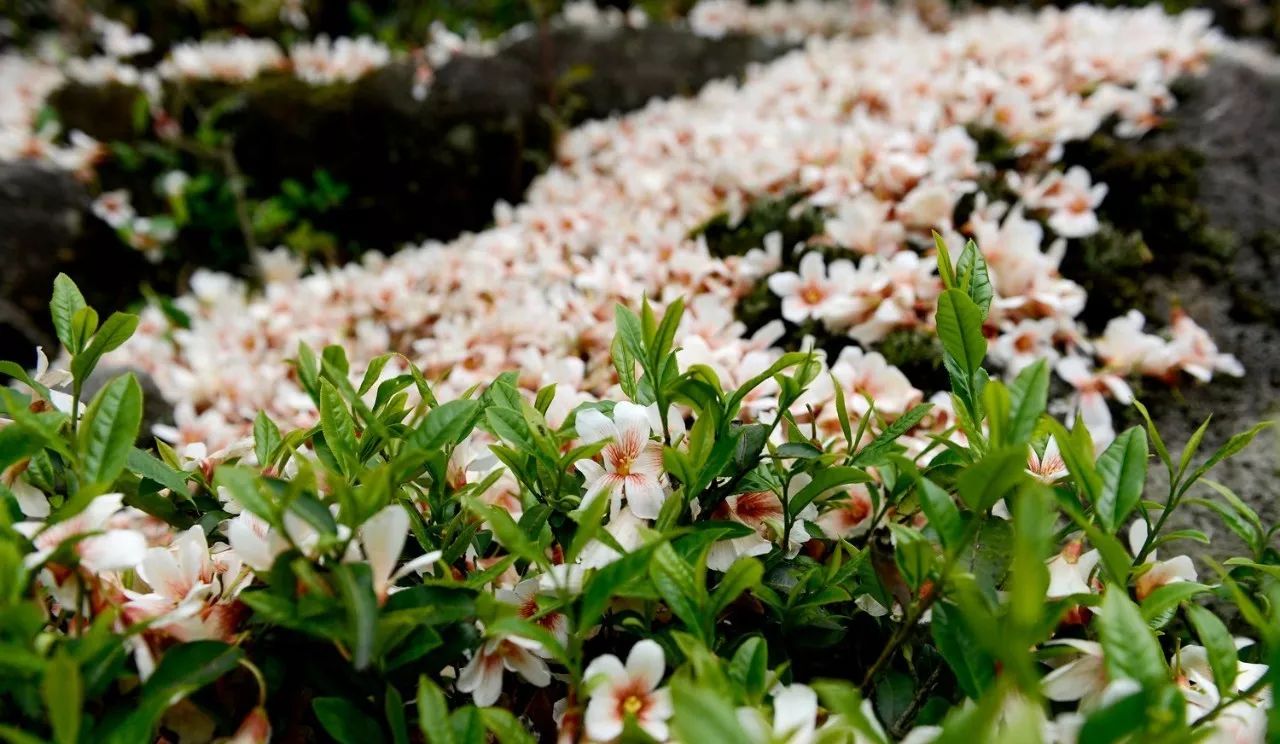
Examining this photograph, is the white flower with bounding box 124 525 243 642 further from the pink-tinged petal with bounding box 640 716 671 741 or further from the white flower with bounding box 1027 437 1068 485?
the white flower with bounding box 1027 437 1068 485

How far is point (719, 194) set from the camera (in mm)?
2746

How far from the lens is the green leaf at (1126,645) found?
778 millimetres

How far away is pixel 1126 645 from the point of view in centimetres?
79

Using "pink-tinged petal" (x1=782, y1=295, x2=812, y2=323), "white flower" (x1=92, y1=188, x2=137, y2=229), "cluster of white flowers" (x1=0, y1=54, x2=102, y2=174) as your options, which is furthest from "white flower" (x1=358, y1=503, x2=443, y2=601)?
"cluster of white flowers" (x1=0, y1=54, x2=102, y2=174)

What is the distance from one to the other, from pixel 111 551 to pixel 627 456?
1.99 feet

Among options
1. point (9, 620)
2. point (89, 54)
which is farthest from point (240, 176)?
point (9, 620)

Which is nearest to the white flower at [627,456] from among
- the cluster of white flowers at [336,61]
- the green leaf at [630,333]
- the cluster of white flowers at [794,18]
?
the green leaf at [630,333]

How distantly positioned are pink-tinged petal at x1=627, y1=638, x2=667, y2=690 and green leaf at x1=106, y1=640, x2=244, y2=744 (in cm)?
42

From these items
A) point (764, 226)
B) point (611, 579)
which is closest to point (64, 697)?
point (611, 579)

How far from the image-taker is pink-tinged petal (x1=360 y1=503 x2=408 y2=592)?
0.87 metres

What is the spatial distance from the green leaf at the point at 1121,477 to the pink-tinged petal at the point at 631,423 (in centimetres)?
56

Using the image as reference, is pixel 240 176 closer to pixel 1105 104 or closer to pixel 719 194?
pixel 719 194

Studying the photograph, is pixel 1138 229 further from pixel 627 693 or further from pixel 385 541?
pixel 385 541

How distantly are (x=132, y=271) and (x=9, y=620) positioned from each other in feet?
11.7
